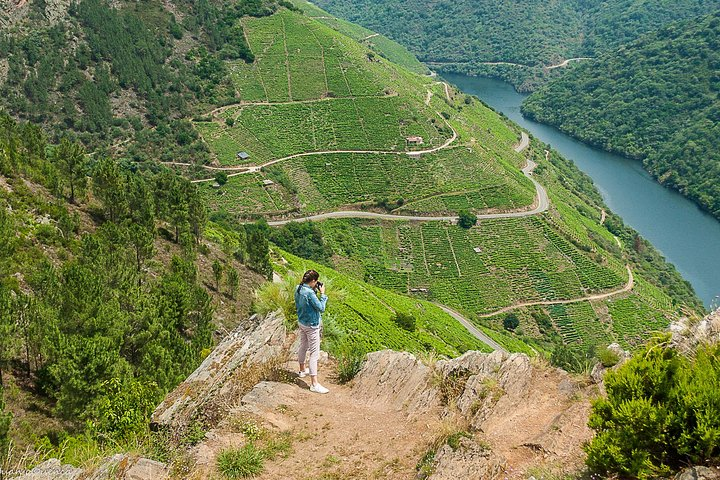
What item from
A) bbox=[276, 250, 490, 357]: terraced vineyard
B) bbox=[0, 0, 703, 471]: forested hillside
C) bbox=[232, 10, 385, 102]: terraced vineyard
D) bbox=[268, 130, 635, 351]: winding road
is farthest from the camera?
bbox=[232, 10, 385, 102]: terraced vineyard

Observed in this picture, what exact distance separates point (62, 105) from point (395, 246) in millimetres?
47103

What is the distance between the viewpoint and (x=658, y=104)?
439 ft

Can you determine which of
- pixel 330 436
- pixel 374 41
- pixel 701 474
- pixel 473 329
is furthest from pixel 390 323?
pixel 374 41

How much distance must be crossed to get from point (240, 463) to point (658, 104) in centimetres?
14797

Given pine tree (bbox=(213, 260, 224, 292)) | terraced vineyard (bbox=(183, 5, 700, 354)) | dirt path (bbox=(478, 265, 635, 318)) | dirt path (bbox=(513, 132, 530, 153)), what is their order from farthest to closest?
dirt path (bbox=(513, 132, 530, 153)) → terraced vineyard (bbox=(183, 5, 700, 354)) → dirt path (bbox=(478, 265, 635, 318)) → pine tree (bbox=(213, 260, 224, 292))

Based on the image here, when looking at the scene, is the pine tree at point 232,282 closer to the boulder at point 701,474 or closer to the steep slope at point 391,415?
the steep slope at point 391,415

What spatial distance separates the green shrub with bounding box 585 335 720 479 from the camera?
6613 millimetres

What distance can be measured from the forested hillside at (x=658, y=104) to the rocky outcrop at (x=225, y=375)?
4431 inches

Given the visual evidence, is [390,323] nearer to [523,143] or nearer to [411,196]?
[411,196]

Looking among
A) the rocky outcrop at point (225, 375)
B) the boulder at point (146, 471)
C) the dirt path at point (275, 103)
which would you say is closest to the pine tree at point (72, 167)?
the rocky outcrop at point (225, 375)

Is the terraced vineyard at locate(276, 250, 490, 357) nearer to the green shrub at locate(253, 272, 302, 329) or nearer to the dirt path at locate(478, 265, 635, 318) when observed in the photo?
the dirt path at locate(478, 265, 635, 318)

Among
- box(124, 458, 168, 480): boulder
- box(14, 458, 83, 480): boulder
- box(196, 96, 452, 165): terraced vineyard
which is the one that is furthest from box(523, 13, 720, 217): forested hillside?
box(14, 458, 83, 480): boulder

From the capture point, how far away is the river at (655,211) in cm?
8944

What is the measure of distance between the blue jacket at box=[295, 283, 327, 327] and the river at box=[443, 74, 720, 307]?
83459 millimetres
